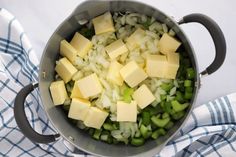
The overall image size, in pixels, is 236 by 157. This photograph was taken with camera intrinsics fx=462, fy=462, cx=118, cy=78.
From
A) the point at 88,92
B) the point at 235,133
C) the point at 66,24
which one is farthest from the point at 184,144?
the point at 66,24

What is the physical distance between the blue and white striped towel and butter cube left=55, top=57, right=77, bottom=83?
0.08 m

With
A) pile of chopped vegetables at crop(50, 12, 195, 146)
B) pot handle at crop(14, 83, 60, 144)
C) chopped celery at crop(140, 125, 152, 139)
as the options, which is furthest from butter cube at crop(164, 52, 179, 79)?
pot handle at crop(14, 83, 60, 144)

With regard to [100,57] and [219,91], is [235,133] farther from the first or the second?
[100,57]

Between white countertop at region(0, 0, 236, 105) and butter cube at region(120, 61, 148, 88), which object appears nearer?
butter cube at region(120, 61, 148, 88)

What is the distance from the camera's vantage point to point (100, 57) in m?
0.84

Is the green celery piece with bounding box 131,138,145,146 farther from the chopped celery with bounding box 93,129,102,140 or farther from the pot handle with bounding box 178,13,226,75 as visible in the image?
the pot handle with bounding box 178,13,226,75

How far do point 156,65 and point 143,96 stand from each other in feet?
0.20

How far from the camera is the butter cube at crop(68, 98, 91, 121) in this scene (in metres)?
0.81

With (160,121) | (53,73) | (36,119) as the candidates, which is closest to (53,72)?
(53,73)

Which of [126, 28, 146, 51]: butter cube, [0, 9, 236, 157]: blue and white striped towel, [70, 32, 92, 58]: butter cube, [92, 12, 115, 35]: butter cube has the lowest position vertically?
[0, 9, 236, 157]: blue and white striped towel

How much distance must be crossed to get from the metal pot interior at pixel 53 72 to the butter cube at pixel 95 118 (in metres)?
0.04

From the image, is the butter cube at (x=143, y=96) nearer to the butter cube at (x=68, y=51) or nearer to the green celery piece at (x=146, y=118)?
the green celery piece at (x=146, y=118)

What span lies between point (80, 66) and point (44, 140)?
0.49 feet

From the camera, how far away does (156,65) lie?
31.3 inches
